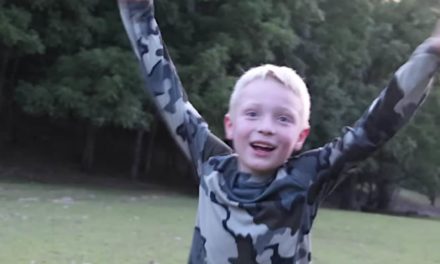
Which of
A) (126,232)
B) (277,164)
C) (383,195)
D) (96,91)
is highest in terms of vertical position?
(96,91)

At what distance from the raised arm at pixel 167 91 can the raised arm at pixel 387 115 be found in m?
0.37

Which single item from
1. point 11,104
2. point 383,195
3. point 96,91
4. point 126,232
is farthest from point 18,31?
point 383,195

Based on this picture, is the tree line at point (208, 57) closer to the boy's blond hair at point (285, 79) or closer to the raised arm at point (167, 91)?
the raised arm at point (167, 91)

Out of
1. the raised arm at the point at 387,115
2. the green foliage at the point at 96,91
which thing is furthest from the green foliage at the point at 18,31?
the raised arm at the point at 387,115

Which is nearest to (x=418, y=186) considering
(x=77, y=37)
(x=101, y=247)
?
(x=77, y=37)

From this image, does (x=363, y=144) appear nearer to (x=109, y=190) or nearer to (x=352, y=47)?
(x=109, y=190)

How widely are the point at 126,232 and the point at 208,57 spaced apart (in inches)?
405

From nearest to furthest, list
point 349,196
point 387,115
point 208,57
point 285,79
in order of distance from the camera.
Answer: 1. point 387,115
2. point 285,79
3. point 208,57
4. point 349,196

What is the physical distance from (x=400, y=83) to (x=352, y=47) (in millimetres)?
24993

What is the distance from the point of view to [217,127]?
21312 mm

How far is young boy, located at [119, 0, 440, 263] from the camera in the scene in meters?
2.01

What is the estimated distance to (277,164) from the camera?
2.10 metres

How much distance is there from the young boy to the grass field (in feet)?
21.1

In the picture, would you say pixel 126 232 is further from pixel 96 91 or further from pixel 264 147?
pixel 96 91
